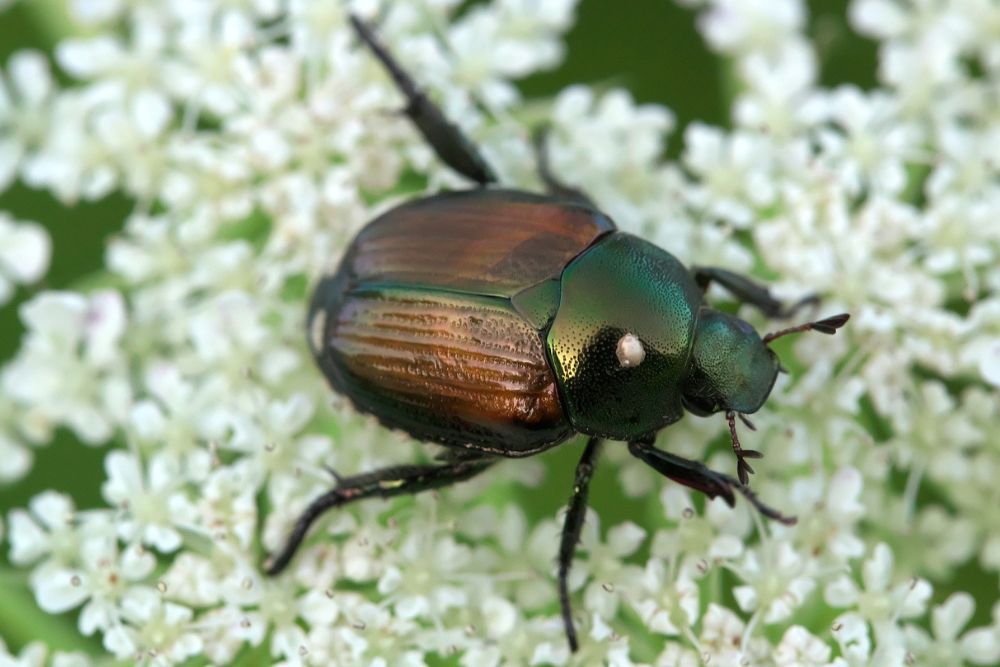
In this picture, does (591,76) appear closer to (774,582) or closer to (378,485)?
(378,485)

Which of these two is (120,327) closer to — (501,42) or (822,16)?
(501,42)

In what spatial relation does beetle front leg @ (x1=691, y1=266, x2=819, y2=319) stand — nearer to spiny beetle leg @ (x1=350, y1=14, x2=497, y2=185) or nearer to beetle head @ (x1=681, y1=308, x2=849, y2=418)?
beetle head @ (x1=681, y1=308, x2=849, y2=418)

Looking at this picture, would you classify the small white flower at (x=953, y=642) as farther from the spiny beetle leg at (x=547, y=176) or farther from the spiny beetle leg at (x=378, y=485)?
the spiny beetle leg at (x=547, y=176)

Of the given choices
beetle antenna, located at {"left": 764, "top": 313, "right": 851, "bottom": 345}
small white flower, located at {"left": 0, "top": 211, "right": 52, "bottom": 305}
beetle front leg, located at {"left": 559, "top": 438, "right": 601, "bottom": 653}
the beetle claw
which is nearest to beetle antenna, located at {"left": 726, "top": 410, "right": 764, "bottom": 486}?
beetle antenna, located at {"left": 764, "top": 313, "right": 851, "bottom": 345}

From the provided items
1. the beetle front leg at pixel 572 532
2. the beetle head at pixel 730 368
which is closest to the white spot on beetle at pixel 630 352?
the beetle head at pixel 730 368

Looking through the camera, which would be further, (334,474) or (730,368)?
(334,474)

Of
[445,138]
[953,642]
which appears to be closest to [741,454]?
[953,642]

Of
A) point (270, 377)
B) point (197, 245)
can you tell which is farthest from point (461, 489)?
point (197, 245)
